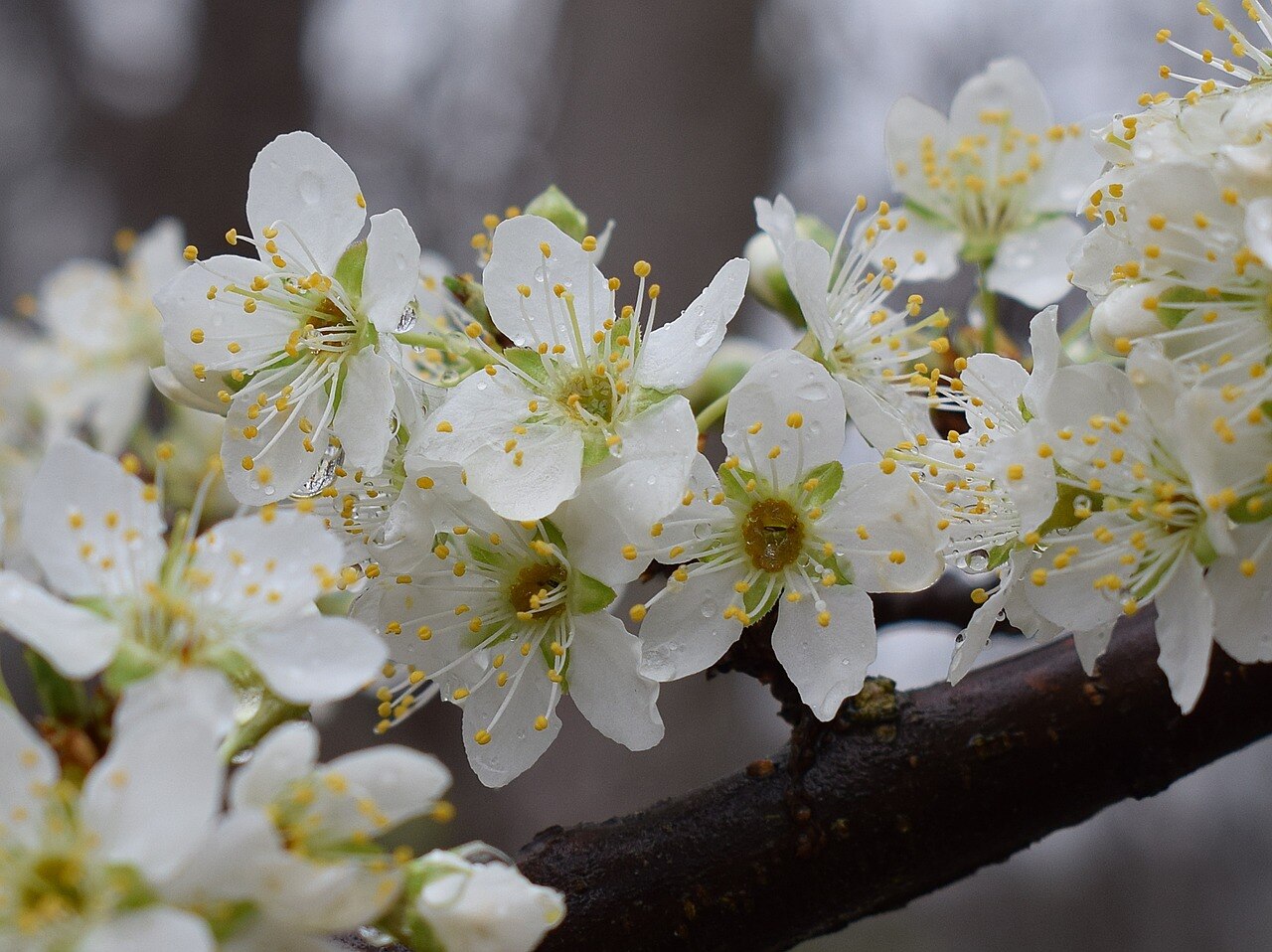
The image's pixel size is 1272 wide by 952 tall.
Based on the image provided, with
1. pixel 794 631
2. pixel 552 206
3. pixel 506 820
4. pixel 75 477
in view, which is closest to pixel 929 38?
pixel 506 820

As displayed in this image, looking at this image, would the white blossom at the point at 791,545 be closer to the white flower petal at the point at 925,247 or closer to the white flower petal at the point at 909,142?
the white flower petal at the point at 925,247

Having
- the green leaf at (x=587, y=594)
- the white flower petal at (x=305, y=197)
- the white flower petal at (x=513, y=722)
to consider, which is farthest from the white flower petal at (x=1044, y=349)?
the white flower petal at (x=305, y=197)

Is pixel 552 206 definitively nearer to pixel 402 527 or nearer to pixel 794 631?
pixel 402 527

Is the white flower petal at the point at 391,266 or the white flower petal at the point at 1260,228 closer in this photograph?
the white flower petal at the point at 1260,228

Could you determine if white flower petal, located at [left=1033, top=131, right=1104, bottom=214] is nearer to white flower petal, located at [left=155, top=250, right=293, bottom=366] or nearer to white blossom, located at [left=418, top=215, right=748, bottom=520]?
white blossom, located at [left=418, top=215, right=748, bottom=520]

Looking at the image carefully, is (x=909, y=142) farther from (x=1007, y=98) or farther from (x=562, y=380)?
(x=562, y=380)

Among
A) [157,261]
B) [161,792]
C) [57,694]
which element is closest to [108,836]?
[161,792]

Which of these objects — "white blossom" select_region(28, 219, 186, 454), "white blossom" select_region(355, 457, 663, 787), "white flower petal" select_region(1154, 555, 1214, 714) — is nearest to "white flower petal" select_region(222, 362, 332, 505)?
"white blossom" select_region(355, 457, 663, 787)

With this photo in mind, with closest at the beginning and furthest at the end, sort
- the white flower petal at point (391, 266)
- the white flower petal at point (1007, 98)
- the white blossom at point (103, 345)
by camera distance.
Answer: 1. the white flower petal at point (391, 266)
2. the white flower petal at point (1007, 98)
3. the white blossom at point (103, 345)
